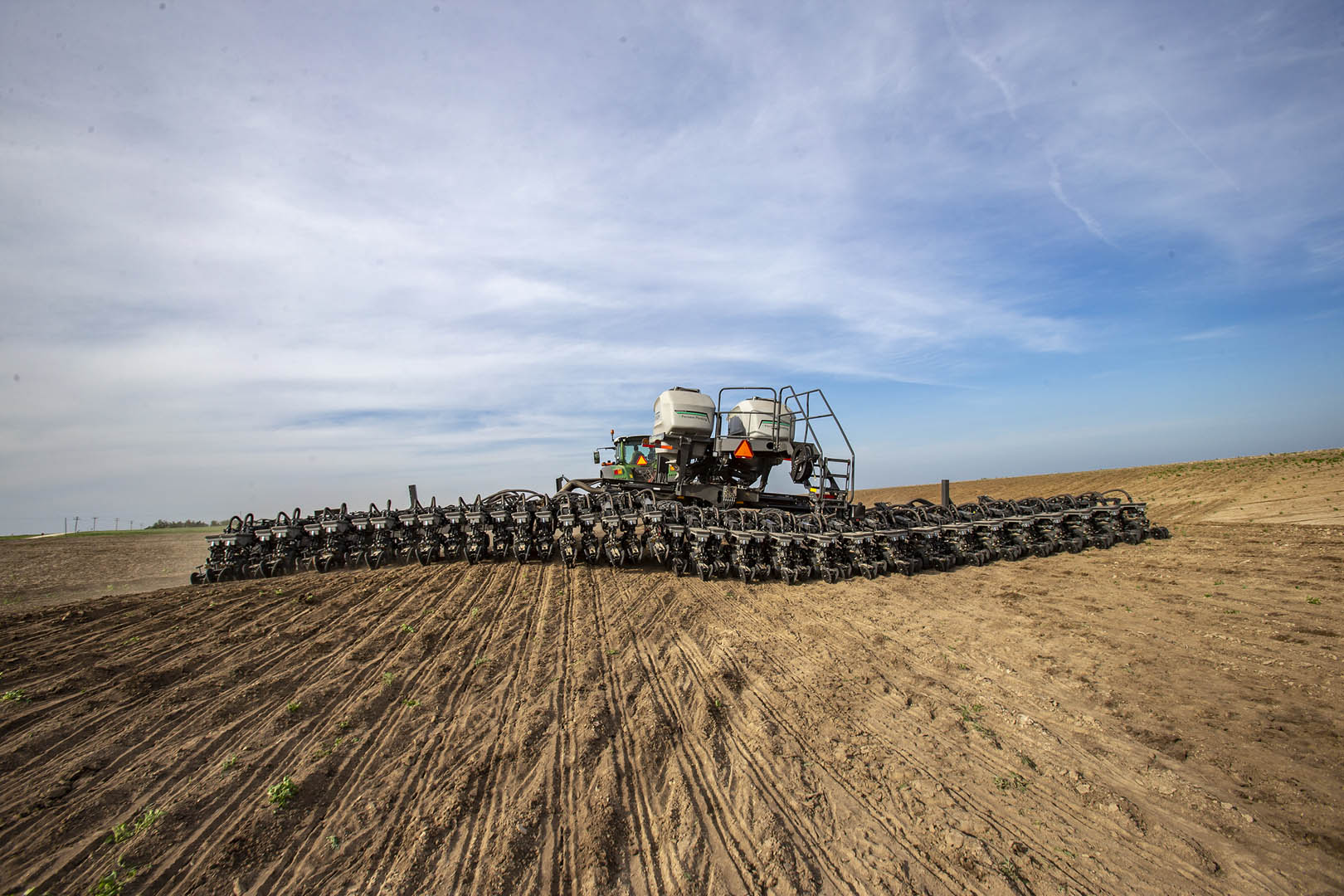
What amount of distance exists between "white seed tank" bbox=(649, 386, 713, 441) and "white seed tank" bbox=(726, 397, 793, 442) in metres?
0.81

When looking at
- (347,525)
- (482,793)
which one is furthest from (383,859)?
(347,525)

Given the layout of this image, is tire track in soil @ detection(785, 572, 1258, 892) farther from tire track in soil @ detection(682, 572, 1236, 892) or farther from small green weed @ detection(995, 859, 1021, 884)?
small green weed @ detection(995, 859, 1021, 884)

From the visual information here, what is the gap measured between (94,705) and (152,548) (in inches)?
842

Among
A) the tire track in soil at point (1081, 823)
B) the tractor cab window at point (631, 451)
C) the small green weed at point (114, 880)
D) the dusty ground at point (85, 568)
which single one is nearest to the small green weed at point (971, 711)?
the tire track in soil at point (1081, 823)

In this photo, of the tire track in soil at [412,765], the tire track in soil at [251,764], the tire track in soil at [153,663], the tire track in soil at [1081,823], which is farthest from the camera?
the tire track in soil at [153,663]

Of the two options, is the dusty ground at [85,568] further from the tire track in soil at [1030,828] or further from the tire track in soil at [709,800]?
the tire track in soil at [1030,828]

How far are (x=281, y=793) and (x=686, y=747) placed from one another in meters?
2.89

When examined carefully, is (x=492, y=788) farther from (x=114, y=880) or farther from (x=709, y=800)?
(x=114, y=880)

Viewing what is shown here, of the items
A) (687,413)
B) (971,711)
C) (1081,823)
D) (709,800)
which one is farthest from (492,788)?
(687,413)

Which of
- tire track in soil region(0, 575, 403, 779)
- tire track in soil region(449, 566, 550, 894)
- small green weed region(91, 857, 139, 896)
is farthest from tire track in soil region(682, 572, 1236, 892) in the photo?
tire track in soil region(0, 575, 403, 779)

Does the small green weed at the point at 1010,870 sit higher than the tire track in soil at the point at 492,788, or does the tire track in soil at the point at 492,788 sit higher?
the tire track in soil at the point at 492,788

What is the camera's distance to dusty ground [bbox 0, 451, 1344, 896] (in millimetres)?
3492

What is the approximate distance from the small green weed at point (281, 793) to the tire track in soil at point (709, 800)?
2.49 metres

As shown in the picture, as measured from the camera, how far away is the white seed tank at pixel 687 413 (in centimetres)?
1343
